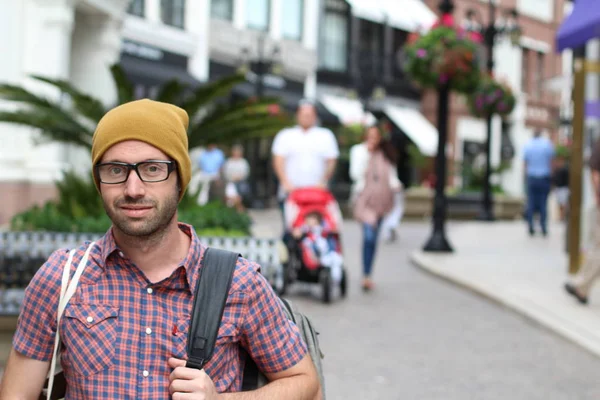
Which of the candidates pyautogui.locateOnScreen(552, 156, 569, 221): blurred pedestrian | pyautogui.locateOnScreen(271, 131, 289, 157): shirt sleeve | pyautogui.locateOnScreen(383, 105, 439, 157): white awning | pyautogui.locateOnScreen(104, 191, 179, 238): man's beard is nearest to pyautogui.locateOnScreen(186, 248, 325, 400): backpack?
pyautogui.locateOnScreen(104, 191, 179, 238): man's beard

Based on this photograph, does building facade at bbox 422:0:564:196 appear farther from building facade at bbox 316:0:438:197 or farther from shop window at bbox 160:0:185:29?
shop window at bbox 160:0:185:29

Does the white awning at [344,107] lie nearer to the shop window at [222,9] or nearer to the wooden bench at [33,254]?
the shop window at [222,9]

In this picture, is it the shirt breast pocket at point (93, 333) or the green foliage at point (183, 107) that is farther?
the green foliage at point (183, 107)

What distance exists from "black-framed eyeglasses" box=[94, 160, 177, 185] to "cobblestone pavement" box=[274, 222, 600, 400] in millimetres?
3170

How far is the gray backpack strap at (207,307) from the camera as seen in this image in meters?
2.13

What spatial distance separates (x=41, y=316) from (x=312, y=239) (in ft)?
21.6

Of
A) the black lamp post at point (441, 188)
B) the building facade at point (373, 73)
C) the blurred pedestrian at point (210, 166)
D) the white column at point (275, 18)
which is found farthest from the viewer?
the building facade at point (373, 73)

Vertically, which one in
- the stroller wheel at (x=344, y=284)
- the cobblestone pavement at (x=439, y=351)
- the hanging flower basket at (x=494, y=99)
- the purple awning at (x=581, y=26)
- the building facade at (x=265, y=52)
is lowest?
the cobblestone pavement at (x=439, y=351)

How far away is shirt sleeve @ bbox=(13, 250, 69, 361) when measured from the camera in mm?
2174

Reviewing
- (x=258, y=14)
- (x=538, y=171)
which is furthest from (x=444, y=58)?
(x=258, y=14)

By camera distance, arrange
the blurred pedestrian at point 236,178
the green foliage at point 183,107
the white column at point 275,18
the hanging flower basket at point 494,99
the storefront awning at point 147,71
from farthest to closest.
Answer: the white column at point 275,18
the storefront awning at point 147,71
the hanging flower basket at point 494,99
the blurred pedestrian at point 236,178
the green foliage at point 183,107

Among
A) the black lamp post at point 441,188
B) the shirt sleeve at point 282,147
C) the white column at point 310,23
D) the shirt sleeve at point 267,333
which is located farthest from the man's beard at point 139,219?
the white column at point 310,23

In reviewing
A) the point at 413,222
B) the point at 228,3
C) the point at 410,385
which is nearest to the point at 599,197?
the point at 410,385

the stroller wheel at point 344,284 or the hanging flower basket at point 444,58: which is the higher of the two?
the hanging flower basket at point 444,58
